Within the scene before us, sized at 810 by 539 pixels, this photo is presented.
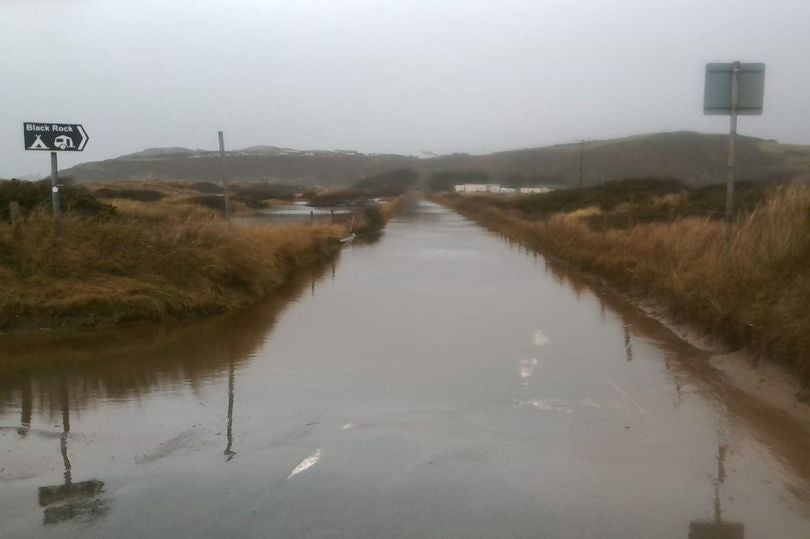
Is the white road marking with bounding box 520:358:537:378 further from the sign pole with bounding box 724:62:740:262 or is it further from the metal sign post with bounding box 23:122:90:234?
the metal sign post with bounding box 23:122:90:234

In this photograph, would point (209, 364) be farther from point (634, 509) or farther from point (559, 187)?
point (559, 187)

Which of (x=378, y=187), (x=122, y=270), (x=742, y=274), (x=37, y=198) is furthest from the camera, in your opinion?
(x=378, y=187)

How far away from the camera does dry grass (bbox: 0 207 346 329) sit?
1246cm

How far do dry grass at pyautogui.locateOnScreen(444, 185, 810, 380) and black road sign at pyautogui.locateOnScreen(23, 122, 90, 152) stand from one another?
1019 centimetres

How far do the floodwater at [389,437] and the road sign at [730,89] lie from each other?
3.51 m

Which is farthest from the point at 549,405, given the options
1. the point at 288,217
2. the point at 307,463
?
the point at 288,217

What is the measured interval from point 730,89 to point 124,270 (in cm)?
1021

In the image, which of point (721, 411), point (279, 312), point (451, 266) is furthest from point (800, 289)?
point (451, 266)

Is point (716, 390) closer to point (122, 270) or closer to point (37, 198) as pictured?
point (122, 270)

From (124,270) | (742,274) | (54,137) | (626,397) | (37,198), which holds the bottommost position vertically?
(626,397)

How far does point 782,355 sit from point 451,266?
1435 centimetres

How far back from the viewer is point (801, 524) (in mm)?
4930

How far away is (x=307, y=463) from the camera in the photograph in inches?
237

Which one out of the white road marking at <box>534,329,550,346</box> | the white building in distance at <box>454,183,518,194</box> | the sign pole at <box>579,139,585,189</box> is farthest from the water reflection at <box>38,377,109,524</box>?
the white building in distance at <box>454,183,518,194</box>
